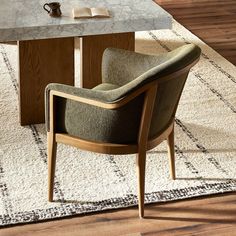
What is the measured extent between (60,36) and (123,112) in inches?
33.6

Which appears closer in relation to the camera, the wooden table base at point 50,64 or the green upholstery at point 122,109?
the green upholstery at point 122,109

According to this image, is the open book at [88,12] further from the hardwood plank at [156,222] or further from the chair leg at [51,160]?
the hardwood plank at [156,222]

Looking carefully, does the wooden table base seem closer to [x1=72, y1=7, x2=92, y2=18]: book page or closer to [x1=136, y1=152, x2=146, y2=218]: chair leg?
[x1=72, y1=7, x2=92, y2=18]: book page

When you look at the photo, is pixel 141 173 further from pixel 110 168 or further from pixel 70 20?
pixel 70 20

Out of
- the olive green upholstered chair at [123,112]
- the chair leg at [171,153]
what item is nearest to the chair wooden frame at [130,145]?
the olive green upholstered chair at [123,112]

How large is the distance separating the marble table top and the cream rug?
60 centimetres

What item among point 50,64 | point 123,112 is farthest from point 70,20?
point 123,112

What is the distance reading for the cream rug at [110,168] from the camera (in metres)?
3.05

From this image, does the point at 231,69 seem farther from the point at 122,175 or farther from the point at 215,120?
the point at 122,175

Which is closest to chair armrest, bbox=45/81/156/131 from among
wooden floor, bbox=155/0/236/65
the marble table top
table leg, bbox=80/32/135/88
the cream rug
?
the cream rug

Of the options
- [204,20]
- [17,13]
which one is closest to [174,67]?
[17,13]

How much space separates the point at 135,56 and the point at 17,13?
2.63ft

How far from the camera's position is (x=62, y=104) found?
290 cm

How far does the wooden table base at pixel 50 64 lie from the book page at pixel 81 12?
17 cm
